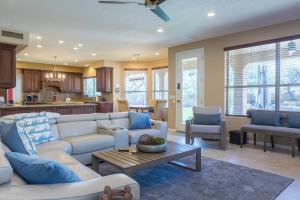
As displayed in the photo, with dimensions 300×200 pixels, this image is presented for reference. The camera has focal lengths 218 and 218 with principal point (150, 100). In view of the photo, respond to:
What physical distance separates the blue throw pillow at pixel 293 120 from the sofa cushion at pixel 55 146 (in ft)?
13.8

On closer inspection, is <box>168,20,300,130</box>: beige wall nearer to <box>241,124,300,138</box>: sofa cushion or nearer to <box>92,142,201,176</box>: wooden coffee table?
<box>241,124,300,138</box>: sofa cushion

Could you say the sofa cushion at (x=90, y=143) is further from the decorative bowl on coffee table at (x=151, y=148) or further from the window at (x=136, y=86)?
the window at (x=136, y=86)

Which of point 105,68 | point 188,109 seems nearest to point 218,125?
point 188,109

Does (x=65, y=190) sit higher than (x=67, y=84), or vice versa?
(x=67, y=84)

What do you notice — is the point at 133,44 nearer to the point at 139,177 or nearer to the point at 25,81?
the point at 139,177

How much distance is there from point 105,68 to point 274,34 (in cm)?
684

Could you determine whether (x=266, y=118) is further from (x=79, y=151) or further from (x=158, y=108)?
(x=158, y=108)

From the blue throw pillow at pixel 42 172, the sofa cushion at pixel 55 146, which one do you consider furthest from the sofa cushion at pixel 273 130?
the blue throw pillow at pixel 42 172

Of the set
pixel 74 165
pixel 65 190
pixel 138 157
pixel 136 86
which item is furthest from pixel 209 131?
pixel 136 86

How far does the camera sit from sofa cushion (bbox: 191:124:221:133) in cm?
466

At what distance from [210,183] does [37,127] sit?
2566 millimetres

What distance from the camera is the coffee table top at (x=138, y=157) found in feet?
8.06

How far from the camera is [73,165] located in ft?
7.32

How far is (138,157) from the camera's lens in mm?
2682
